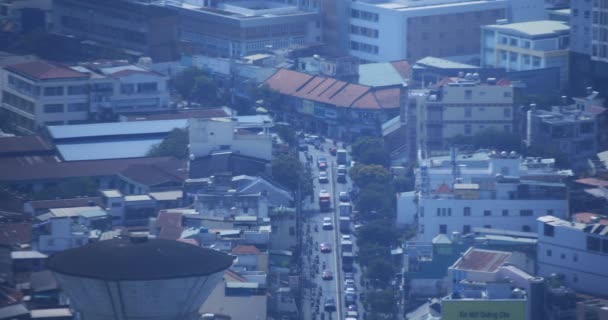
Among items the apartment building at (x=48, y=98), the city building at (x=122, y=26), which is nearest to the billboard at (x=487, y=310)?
the apartment building at (x=48, y=98)

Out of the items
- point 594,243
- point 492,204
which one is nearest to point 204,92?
point 492,204

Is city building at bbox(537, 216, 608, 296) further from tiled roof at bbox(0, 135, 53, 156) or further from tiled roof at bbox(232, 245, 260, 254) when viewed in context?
tiled roof at bbox(0, 135, 53, 156)

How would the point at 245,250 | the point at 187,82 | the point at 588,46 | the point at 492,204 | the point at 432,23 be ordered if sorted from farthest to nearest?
the point at 432,23 → the point at 187,82 → the point at 588,46 → the point at 492,204 → the point at 245,250

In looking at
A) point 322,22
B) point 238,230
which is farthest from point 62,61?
point 238,230

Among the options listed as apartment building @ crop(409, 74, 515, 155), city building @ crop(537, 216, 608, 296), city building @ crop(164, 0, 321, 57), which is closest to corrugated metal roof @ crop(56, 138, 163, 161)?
apartment building @ crop(409, 74, 515, 155)

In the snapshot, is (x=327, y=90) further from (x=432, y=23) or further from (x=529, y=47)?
(x=529, y=47)

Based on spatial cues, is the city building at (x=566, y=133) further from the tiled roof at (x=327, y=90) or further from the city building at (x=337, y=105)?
the tiled roof at (x=327, y=90)

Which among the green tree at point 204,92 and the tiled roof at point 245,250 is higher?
the green tree at point 204,92

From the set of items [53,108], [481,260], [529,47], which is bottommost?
[481,260]
